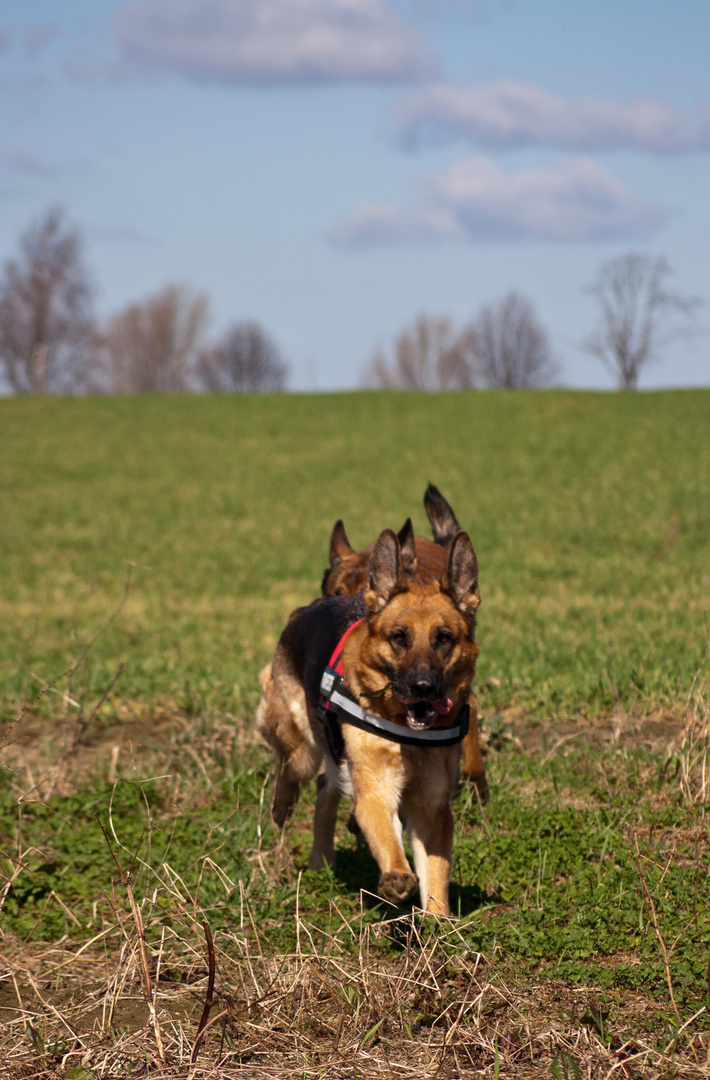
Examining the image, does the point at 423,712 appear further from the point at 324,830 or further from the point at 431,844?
the point at 324,830

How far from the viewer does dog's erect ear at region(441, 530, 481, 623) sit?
4.69 metres

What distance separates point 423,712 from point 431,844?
568mm

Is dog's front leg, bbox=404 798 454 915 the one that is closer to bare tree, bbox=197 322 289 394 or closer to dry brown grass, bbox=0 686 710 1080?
dry brown grass, bbox=0 686 710 1080

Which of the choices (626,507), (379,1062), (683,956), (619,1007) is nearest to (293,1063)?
(379,1062)

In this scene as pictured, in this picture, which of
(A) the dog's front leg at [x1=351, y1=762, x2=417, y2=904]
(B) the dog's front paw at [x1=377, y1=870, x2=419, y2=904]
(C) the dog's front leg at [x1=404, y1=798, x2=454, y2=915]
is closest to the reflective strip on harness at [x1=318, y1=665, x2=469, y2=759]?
(A) the dog's front leg at [x1=351, y1=762, x2=417, y2=904]

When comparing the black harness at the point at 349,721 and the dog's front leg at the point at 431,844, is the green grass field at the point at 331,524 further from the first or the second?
the dog's front leg at the point at 431,844

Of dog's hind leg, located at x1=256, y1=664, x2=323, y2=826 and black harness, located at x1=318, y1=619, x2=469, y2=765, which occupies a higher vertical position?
black harness, located at x1=318, y1=619, x2=469, y2=765

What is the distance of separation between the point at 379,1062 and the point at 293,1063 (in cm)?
32

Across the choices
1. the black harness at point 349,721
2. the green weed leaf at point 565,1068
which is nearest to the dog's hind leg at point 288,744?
the black harness at point 349,721

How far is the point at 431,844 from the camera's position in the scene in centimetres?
458

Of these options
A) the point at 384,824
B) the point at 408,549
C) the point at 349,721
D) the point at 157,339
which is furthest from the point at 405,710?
the point at 157,339

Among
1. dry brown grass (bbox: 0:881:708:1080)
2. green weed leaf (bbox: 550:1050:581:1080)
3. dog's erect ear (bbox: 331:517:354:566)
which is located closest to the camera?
green weed leaf (bbox: 550:1050:581:1080)

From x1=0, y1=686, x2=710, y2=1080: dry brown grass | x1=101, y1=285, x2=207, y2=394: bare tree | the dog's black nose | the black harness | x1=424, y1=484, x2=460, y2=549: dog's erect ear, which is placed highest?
x1=101, y1=285, x2=207, y2=394: bare tree

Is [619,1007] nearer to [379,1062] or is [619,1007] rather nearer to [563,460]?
[379,1062]
